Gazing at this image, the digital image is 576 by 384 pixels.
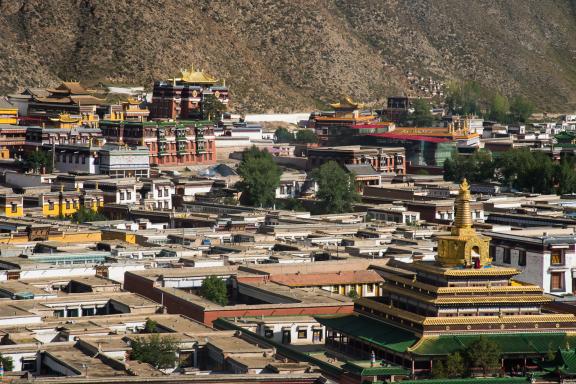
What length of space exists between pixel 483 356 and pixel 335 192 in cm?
6444

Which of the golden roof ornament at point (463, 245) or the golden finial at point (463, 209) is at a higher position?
the golden finial at point (463, 209)

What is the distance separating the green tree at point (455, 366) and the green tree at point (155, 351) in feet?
32.8

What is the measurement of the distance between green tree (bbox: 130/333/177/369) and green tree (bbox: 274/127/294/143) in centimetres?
11785

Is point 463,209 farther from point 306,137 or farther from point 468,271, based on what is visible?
point 306,137

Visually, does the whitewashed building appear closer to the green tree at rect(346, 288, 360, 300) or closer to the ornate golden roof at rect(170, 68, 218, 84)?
the green tree at rect(346, 288, 360, 300)

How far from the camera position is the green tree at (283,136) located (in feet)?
603

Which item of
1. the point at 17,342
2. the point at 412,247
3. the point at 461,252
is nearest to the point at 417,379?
the point at 461,252

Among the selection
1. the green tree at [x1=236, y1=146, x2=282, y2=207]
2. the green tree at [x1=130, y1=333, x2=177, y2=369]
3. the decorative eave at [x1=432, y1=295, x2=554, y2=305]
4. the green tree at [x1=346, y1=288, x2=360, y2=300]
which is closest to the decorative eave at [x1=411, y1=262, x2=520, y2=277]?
the decorative eave at [x1=432, y1=295, x2=554, y2=305]

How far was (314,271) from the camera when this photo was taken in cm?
8256

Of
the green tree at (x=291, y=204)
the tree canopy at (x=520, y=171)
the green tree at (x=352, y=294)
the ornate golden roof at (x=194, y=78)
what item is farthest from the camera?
the ornate golden roof at (x=194, y=78)

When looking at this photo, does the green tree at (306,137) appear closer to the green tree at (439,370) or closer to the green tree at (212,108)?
the green tree at (212,108)

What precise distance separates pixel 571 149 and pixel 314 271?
81019 millimetres

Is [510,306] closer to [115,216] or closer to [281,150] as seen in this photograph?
[115,216]

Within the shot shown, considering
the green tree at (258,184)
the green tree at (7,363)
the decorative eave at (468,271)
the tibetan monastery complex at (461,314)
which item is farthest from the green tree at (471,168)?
the green tree at (7,363)
